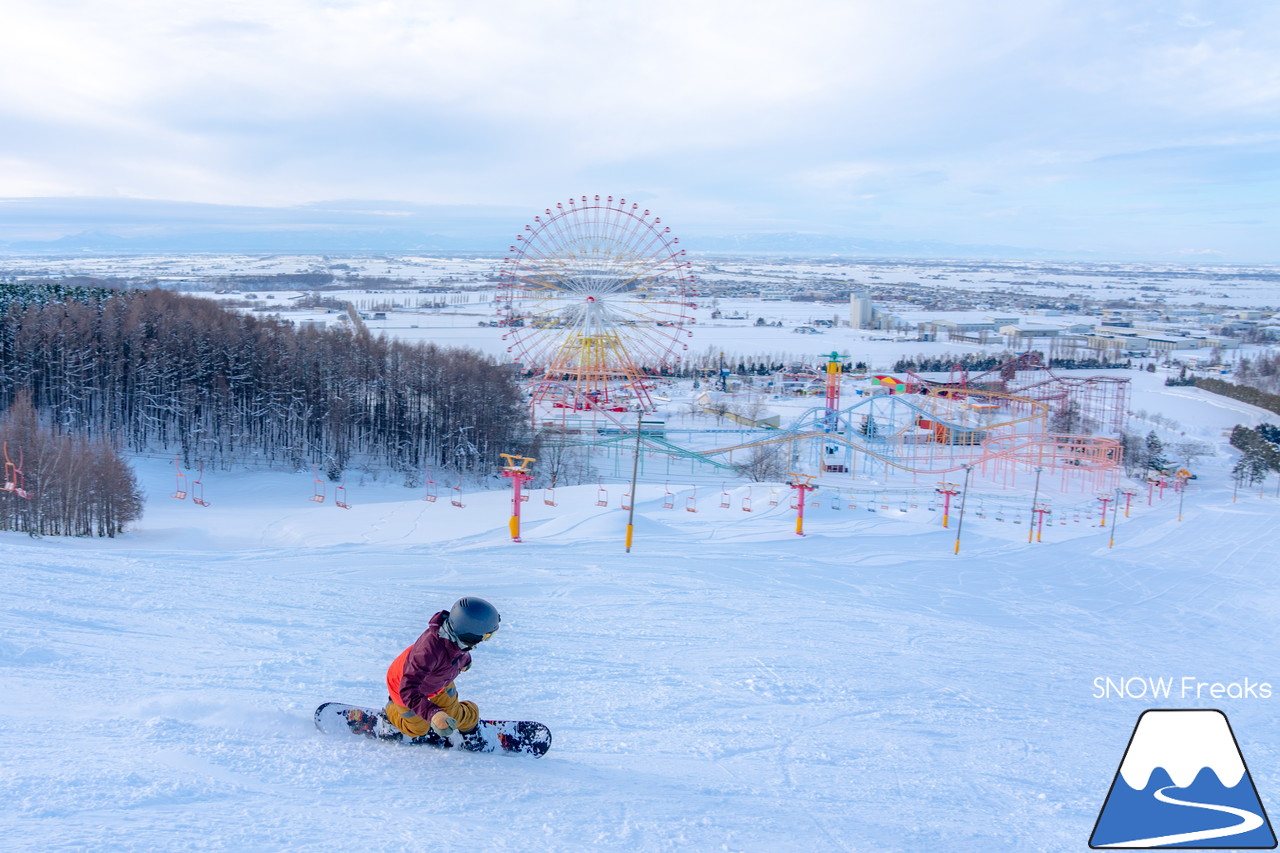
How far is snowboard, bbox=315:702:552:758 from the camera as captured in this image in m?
4.72

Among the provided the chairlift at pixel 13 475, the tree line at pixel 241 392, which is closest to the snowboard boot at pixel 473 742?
the chairlift at pixel 13 475

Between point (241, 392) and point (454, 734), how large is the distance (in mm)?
29112

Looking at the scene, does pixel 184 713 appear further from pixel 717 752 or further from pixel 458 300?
pixel 458 300

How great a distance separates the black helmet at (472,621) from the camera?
4.22 m

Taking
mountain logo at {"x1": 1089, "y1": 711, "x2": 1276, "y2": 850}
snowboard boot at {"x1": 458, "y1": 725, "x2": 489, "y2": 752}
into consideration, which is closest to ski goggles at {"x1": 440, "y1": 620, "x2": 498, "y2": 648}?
snowboard boot at {"x1": 458, "y1": 725, "x2": 489, "y2": 752}

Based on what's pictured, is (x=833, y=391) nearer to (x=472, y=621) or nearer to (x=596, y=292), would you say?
(x=596, y=292)

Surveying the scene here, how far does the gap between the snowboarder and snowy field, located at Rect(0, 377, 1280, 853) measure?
0.17 meters

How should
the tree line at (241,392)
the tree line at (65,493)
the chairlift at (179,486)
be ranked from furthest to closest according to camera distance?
the tree line at (241,392)
the chairlift at (179,486)
the tree line at (65,493)

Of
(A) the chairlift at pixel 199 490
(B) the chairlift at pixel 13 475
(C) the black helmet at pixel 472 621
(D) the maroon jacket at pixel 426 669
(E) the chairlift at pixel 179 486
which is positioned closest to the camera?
(C) the black helmet at pixel 472 621

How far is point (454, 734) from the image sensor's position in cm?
469

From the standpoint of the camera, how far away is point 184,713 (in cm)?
470

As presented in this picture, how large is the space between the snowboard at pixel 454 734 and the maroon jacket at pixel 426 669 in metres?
0.26

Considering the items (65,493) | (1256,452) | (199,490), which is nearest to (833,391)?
(1256,452)

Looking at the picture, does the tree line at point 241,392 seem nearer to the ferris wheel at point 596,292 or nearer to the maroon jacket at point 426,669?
the ferris wheel at point 596,292
